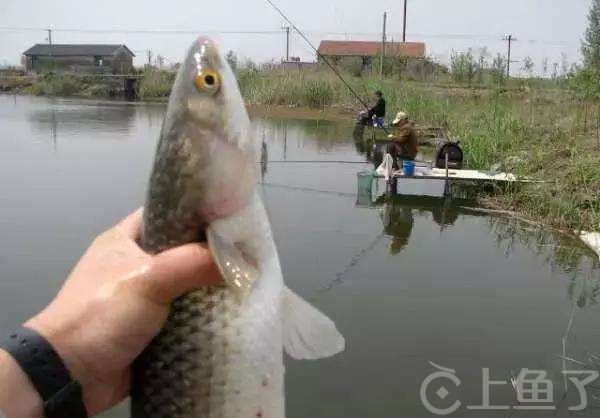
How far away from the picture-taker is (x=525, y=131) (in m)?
14.8

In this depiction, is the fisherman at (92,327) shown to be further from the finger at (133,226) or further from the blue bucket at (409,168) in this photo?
the blue bucket at (409,168)

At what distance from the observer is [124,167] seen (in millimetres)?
14336

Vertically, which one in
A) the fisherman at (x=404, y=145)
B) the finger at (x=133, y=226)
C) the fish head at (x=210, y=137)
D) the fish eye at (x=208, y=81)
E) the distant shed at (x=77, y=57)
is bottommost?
the fisherman at (x=404, y=145)

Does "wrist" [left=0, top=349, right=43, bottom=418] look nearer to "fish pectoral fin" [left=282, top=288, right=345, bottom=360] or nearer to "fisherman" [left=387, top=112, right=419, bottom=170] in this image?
"fish pectoral fin" [left=282, top=288, right=345, bottom=360]

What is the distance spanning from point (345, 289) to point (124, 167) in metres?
9.13

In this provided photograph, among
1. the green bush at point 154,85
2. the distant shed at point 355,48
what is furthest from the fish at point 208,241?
the distant shed at point 355,48

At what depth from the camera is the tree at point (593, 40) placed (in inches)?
757

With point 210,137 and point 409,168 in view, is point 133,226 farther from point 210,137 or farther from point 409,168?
point 409,168

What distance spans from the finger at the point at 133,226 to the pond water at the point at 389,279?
0.53 metres

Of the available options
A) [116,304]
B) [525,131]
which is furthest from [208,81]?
[525,131]

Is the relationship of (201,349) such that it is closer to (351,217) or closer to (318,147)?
(351,217)

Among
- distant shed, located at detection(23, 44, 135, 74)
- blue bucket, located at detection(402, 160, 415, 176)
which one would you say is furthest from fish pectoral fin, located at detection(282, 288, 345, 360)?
distant shed, located at detection(23, 44, 135, 74)

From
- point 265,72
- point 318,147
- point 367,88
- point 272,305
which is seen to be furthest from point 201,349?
point 265,72

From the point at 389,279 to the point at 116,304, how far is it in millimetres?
6049
